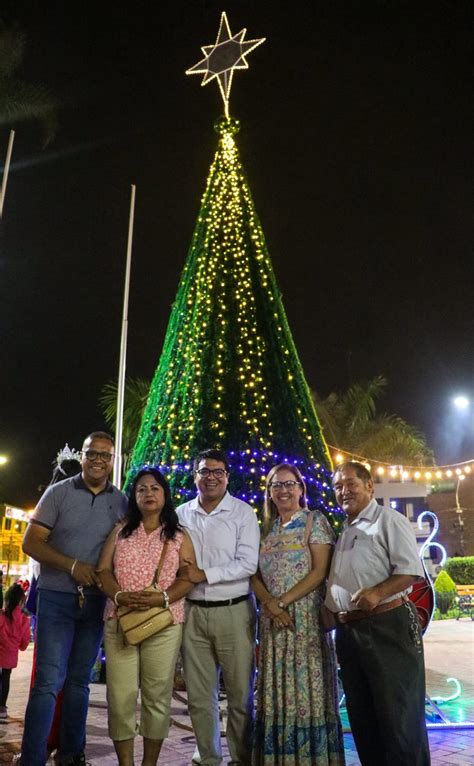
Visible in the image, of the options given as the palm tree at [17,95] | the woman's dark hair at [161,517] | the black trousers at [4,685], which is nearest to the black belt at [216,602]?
the woman's dark hair at [161,517]

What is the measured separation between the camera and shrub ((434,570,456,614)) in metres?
15.8

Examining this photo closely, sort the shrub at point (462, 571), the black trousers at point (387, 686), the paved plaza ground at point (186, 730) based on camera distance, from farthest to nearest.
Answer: the shrub at point (462, 571)
the paved plaza ground at point (186, 730)
the black trousers at point (387, 686)

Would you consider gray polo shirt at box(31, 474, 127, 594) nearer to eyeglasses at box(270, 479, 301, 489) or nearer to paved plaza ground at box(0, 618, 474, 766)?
eyeglasses at box(270, 479, 301, 489)

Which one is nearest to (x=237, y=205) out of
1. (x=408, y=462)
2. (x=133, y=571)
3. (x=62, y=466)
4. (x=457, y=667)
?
(x=62, y=466)

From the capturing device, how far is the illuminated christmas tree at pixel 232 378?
19.0 ft

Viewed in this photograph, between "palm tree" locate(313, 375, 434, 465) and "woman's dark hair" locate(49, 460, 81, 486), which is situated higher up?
"palm tree" locate(313, 375, 434, 465)

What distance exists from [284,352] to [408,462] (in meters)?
13.9

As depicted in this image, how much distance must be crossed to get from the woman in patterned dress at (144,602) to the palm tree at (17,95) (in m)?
13.3

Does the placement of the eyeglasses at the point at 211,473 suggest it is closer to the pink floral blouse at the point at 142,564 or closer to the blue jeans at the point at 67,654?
the pink floral blouse at the point at 142,564

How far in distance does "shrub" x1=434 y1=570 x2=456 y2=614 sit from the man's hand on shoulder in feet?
46.6

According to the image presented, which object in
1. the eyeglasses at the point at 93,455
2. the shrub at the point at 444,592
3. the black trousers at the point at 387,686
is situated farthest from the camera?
the shrub at the point at 444,592

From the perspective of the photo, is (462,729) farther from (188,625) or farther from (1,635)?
(1,635)

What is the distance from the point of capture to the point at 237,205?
21.9 ft

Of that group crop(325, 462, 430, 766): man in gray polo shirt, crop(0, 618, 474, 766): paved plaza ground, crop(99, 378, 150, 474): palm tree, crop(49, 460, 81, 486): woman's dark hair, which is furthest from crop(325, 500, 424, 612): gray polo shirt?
crop(99, 378, 150, 474): palm tree
